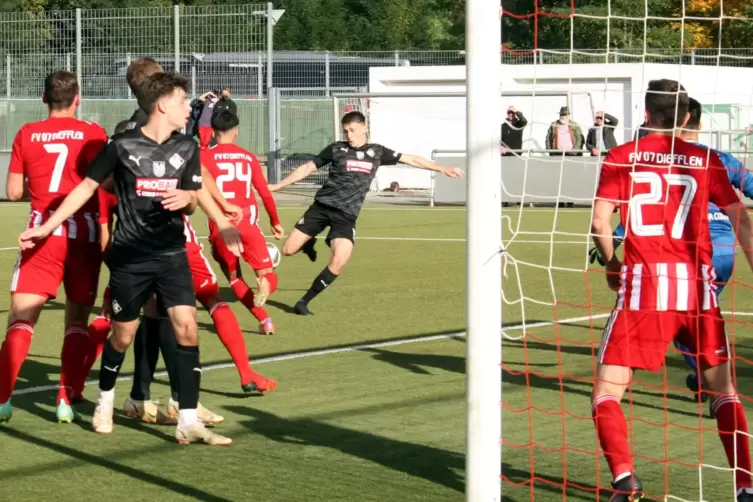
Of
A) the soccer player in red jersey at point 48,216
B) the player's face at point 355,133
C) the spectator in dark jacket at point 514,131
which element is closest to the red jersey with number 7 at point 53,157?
the soccer player in red jersey at point 48,216

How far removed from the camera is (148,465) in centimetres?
616

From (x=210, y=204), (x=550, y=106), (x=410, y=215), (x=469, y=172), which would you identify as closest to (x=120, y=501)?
(x=210, y=204)

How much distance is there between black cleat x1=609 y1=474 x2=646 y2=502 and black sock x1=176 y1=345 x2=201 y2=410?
7.49 feet

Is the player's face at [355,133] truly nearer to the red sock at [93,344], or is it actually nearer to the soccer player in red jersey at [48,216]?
the red sock at [93,344]

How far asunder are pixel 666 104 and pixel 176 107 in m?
2.42

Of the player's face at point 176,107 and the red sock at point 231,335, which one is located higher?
the player's face at point 176,107

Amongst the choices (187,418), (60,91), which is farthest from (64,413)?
(60,91)

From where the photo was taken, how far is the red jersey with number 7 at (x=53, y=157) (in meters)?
7.02

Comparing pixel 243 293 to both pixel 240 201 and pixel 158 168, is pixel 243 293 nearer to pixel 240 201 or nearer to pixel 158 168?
pixel 240 201

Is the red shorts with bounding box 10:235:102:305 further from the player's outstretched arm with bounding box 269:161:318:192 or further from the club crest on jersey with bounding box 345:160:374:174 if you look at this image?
the club crest on jersey with bounding box 345:160:374:174

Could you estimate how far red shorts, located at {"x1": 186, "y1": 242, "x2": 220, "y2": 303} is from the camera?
25.0 feet

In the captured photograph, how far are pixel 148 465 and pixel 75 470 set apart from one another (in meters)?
0.34

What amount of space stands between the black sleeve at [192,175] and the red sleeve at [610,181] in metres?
2.12

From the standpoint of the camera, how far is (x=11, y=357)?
6996 millimetres
